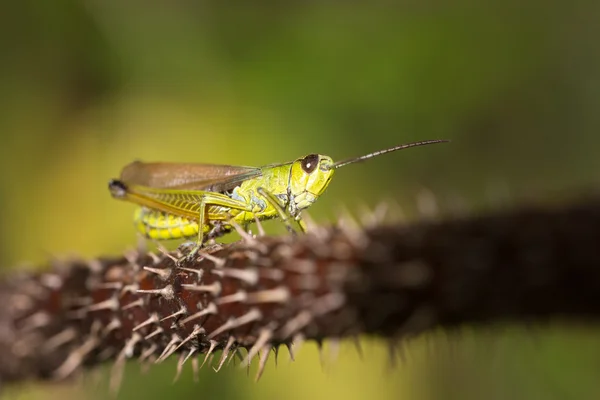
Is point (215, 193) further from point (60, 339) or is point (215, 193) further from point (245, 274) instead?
point (245, 274)

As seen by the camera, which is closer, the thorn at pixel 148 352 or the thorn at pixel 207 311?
the thorn at pixel 207 311

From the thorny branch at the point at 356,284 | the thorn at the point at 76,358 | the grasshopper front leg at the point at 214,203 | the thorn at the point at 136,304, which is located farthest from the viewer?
the grasshopper front leg at the point at 214,203

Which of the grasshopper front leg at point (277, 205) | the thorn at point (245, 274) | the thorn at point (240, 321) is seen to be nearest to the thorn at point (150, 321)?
the thorn at point (240, 321)

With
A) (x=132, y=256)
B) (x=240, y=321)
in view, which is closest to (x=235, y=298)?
(x=240, y=321)

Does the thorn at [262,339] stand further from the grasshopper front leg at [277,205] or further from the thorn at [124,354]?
the grasshopper front leg at [277,205]

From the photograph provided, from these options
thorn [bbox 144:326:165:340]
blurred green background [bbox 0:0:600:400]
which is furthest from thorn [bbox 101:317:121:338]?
blurred green background [bbox 0:0:600:400]

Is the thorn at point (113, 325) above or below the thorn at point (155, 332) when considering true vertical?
above

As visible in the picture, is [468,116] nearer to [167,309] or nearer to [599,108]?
Answer: [599,108]
